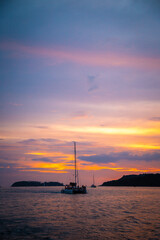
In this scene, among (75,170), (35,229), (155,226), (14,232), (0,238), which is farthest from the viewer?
(75,170)

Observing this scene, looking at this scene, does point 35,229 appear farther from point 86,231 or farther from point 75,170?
point 75,170

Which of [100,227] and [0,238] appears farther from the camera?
[100,227]

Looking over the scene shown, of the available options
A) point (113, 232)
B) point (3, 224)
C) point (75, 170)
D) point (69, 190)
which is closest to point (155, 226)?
point (113, 232)

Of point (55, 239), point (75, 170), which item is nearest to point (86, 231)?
point (55, 239)

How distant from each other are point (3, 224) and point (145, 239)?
1873cm

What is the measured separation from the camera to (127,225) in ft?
102

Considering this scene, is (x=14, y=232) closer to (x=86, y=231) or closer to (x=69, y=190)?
(x=86, y=231)

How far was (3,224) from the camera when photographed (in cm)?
3095

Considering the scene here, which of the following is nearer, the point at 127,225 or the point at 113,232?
the point at 113,232

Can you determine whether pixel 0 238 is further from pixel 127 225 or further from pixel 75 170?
pixel 75 170

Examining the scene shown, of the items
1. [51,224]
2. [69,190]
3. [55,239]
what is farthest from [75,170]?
[55,239]

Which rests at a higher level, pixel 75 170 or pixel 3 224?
pixel 75 170

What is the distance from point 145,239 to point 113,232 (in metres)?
4.28

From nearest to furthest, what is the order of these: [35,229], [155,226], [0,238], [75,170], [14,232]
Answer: [0,238] < [14,232] < [35,229] < [155,226] < [75,170]
